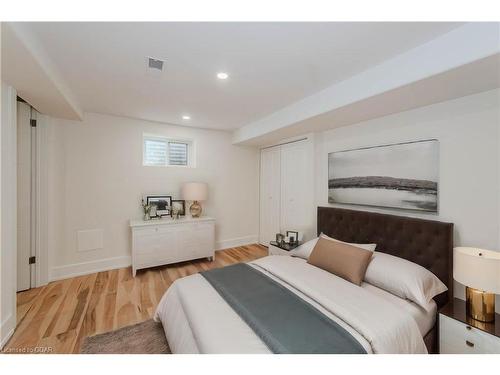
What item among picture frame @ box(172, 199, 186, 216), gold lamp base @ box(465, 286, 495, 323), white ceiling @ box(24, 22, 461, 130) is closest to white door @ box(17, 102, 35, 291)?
white ceiling @ box(24, 22, 461, 130)

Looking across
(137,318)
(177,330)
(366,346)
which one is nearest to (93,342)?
(137,318)

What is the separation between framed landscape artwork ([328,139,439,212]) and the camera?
2012 mm

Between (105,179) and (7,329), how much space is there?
1.93 m

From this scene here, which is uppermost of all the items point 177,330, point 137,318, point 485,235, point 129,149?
point 129,149

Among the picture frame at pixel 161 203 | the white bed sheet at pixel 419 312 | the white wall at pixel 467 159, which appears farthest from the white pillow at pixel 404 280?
the picture frame at pixel 161 203

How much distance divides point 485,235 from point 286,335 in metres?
1.82

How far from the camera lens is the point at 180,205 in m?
3.70

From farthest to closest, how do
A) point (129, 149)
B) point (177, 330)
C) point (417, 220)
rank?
point (129, 149)
point (417, 220)
point (177, 330)

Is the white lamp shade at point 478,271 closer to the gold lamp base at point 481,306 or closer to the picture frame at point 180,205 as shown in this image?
the gold lamp base at point 481,306

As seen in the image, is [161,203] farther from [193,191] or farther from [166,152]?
[166,152]

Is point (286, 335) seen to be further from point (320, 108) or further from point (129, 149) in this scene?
point (129, 149)

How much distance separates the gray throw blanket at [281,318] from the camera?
1.10 metres

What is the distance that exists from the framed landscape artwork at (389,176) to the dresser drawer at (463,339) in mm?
942

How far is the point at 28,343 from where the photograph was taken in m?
1.72
